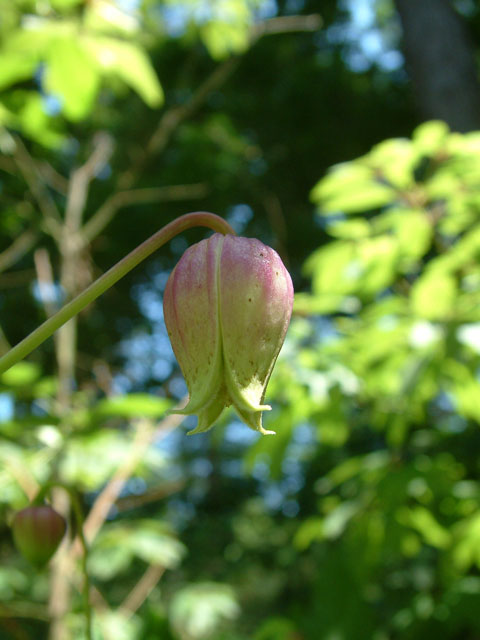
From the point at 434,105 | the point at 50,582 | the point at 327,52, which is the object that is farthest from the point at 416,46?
the point at 327,52

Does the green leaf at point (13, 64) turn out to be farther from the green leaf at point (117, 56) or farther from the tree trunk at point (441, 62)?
the tree trunk at point (441, 62)

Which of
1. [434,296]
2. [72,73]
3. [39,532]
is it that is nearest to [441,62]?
[434,296]

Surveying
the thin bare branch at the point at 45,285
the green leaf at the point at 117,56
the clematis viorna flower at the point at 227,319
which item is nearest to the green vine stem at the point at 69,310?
the clematis viorna flower at the point at 227,319

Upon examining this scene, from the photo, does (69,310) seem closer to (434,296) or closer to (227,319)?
(227,319)

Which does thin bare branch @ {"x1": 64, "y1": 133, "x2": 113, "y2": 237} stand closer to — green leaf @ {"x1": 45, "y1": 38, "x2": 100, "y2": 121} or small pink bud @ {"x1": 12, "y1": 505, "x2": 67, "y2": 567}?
green leaf @ {"x1": 45, "y1": 38, "x2": 100, "y2": 121}

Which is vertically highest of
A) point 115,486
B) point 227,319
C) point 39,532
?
point 227,319

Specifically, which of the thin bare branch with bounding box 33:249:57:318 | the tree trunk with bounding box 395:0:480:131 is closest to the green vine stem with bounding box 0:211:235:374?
the thin bare branch with bounding box 33:249:57:318

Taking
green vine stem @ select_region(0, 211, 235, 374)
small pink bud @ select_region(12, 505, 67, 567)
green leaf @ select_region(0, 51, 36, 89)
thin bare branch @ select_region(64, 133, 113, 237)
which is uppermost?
green vine stem @ select_region(0, 211, 235, 374)
